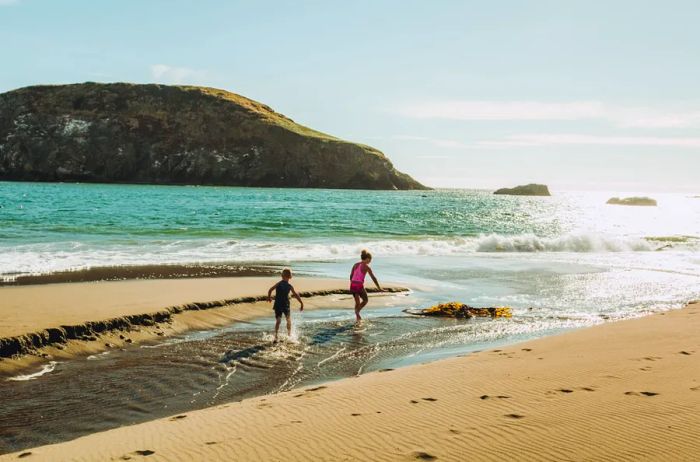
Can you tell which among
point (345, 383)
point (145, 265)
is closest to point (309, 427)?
point (345, 383)

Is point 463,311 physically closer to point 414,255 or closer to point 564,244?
point 414,255

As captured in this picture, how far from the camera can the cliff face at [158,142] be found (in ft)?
480

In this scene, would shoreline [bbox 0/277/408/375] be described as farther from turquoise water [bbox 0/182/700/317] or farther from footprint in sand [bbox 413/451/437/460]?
footprint in sand [bbox 413/451/437/460]

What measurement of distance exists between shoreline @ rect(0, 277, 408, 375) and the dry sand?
4197 mm

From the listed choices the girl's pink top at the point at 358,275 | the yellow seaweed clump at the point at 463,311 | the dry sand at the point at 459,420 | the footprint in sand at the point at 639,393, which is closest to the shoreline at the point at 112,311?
the girl's pink top at the point at 358,275

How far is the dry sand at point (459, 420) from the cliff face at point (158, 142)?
5919 inches

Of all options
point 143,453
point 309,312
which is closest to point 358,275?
point 309,312

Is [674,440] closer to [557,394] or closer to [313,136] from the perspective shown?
[557,394]

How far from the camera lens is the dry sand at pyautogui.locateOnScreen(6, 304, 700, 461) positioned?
15.1 ft

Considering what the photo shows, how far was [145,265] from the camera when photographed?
20047 mm

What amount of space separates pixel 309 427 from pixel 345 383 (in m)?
2.02

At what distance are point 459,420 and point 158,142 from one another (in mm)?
158689

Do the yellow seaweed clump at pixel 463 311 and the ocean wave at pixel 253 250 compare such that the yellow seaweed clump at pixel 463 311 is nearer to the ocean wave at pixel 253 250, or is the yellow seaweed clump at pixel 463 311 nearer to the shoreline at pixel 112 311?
the shoreline at pixel 112 311

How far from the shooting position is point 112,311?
1118cm
